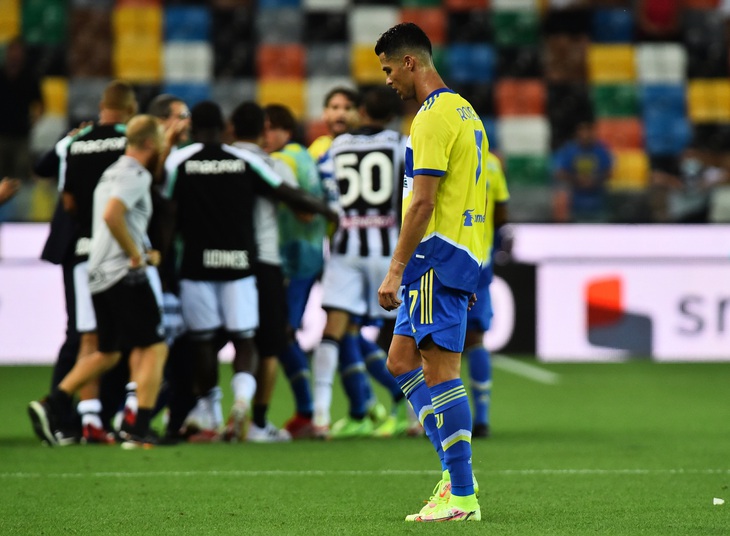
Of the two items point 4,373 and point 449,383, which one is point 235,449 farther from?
point 4,373

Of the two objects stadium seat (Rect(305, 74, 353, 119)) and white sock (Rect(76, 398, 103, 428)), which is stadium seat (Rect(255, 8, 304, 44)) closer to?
stadium seat (Rect(305, 74, 353, 119))

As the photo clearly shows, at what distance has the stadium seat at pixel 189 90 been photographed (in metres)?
17.6

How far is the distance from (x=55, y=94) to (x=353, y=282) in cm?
966

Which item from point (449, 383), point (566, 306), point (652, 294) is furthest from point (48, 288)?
point (449, 383)

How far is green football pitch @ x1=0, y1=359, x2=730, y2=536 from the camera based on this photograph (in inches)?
206

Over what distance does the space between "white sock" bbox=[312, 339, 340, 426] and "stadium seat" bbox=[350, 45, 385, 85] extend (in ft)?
30.9

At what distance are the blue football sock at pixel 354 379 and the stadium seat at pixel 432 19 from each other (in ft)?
32.9

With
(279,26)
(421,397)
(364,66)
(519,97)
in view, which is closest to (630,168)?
(519,97)

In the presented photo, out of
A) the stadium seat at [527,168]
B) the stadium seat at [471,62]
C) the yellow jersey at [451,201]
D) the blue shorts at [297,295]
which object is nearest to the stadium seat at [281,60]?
the stadium seat at [471,62]

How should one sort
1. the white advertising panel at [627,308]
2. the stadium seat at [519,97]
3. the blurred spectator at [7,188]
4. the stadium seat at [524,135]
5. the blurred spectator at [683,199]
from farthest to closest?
the stadium seat at [519,97]
the stadium seat at [524,135]
the blurred spectator at [683,199]
the white advertising panel at [627,308]
the blurred spectator at [7,188]

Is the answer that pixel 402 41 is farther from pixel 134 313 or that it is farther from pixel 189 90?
pixel 189 90

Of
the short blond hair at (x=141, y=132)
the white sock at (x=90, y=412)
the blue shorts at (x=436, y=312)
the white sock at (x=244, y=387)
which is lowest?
the white sock at (x=90, y=412)

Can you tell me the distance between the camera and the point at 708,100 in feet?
58.8

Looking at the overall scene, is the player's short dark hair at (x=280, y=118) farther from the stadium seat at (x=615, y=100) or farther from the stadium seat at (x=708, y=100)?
the stadium seat at (x=708, y=100)
